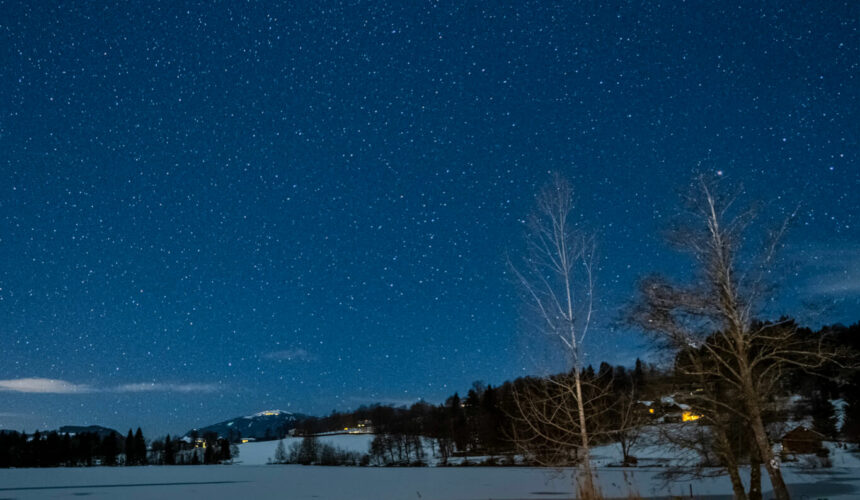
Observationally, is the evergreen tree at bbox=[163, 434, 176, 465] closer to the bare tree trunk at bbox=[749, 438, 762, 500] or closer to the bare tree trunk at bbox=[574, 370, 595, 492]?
the bare tree trunk at bbox=[749, 438, 762, 500]

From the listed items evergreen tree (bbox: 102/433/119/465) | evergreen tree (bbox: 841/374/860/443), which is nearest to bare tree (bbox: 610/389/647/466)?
evergreen tree (bbox: 841/374/860/443)

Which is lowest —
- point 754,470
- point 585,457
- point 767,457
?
point 754,470

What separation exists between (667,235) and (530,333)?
14.4 ft

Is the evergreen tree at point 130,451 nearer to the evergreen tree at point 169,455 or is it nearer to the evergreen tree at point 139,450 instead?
the evergreen tree at point 139,450

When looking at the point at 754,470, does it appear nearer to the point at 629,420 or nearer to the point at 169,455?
the point at 629,420

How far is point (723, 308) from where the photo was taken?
13125 millimetres

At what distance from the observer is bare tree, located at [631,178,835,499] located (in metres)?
13.1

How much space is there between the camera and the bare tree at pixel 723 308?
1309 centimetres

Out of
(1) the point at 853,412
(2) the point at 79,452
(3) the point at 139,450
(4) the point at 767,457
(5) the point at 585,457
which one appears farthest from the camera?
(3) the point at 139,450

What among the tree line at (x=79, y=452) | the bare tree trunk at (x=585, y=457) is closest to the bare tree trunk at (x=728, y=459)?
the bare tree trunk at (x=585, y=457)

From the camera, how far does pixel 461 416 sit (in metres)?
111

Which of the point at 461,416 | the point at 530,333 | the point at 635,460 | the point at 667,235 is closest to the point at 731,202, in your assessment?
the point at 667,235

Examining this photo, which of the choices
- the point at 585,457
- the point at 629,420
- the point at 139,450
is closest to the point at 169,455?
the point at 139,450

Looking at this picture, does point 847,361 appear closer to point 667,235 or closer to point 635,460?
point 667,235
